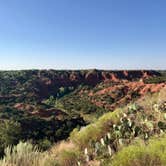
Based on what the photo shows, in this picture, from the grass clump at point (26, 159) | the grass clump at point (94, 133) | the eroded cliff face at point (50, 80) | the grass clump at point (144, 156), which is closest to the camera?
the grass clump at point (144, 156)

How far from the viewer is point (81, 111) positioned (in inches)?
2751

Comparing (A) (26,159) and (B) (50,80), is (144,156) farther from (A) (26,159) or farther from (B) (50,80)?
(B) (50,80)

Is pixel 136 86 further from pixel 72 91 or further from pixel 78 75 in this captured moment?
pixel 78 75

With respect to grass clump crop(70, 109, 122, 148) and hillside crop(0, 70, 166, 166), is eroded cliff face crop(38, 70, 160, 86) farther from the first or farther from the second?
grass clump crop(70, 109, 122, 148)

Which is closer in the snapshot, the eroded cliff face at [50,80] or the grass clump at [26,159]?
the grass clump at [26,159]

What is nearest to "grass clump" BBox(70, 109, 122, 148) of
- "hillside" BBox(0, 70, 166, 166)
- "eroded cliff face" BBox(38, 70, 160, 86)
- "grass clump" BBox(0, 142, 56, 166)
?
"hillside" BBox(0, 70, 166, 166)

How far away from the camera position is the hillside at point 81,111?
8.41m

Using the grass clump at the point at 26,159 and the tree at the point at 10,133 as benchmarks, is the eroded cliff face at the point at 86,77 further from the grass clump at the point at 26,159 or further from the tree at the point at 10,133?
the grass clump at the point at 26,159

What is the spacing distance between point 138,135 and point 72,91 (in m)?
99.7

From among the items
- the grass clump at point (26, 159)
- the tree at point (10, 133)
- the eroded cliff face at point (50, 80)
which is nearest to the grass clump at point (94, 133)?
the grass clump at point (26, 159)

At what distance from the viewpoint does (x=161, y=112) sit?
32.2 ft

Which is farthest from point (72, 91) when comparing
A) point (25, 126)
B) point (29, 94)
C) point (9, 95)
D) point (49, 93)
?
point (25, 126)

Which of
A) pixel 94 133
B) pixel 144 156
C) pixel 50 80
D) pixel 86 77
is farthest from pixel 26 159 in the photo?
pixel 86 77

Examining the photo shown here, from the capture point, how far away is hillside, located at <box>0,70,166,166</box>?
841 cm
